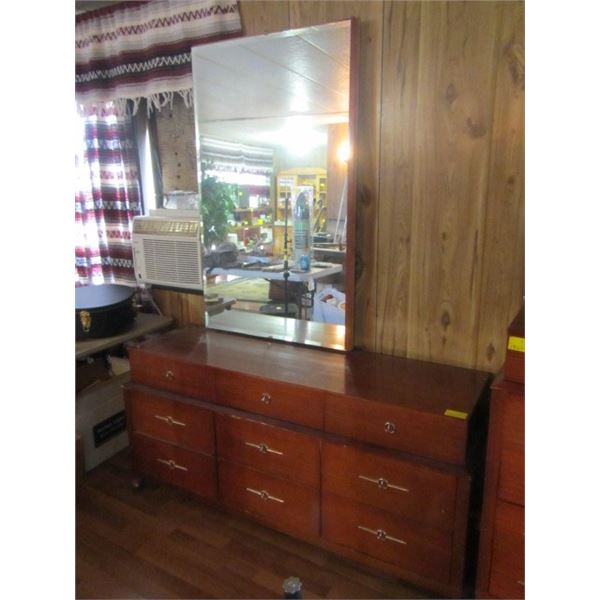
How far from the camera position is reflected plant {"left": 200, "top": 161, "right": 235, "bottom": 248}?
1985 mm

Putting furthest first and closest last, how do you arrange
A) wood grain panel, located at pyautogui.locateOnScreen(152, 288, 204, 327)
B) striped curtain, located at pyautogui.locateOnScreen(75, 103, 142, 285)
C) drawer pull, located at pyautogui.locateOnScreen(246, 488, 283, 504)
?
striped curtain, located at pyautogui.locateOnScreen(75, 103, 142, 285) → wood grain panel, located at pyautogui.locateOnScreen(152, 288, 204, 327) → drawer pull, located at pyautogui.locateOnScreen(246, 488, 283, 504)

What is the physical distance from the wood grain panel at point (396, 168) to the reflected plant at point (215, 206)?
69 cm

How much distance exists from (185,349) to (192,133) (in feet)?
3.50

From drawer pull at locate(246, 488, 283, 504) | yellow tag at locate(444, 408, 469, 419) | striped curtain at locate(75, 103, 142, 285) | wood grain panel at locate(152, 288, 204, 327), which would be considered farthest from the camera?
striped curtain at locate(75, 103, 142, 285)

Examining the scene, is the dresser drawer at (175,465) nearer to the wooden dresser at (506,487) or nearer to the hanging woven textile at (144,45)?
the wooden dresser at (506,487)

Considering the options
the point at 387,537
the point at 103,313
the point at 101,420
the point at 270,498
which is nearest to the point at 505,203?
the point at 387,537

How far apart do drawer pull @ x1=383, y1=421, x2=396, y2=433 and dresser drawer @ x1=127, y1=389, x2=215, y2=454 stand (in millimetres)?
662

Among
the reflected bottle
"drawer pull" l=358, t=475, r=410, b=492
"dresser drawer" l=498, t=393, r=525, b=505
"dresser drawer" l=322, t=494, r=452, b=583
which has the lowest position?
"dresser drawer" l=322, t=494, r=452, b=583

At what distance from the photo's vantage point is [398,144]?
160 cm

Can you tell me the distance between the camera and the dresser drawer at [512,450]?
1.19 meters

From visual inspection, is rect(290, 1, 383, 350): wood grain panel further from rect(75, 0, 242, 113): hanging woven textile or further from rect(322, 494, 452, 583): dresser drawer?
rect(322, 494, 452, 583): dresser drawer

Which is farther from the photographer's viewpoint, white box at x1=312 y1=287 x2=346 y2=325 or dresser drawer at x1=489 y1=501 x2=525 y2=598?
white box at x1=312 y1=287 x2=346 y2=325

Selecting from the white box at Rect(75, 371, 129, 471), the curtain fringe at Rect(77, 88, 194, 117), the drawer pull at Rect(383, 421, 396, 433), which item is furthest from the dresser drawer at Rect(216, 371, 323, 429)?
the curtain fringe at Rect(77, 88, 194, 117)
